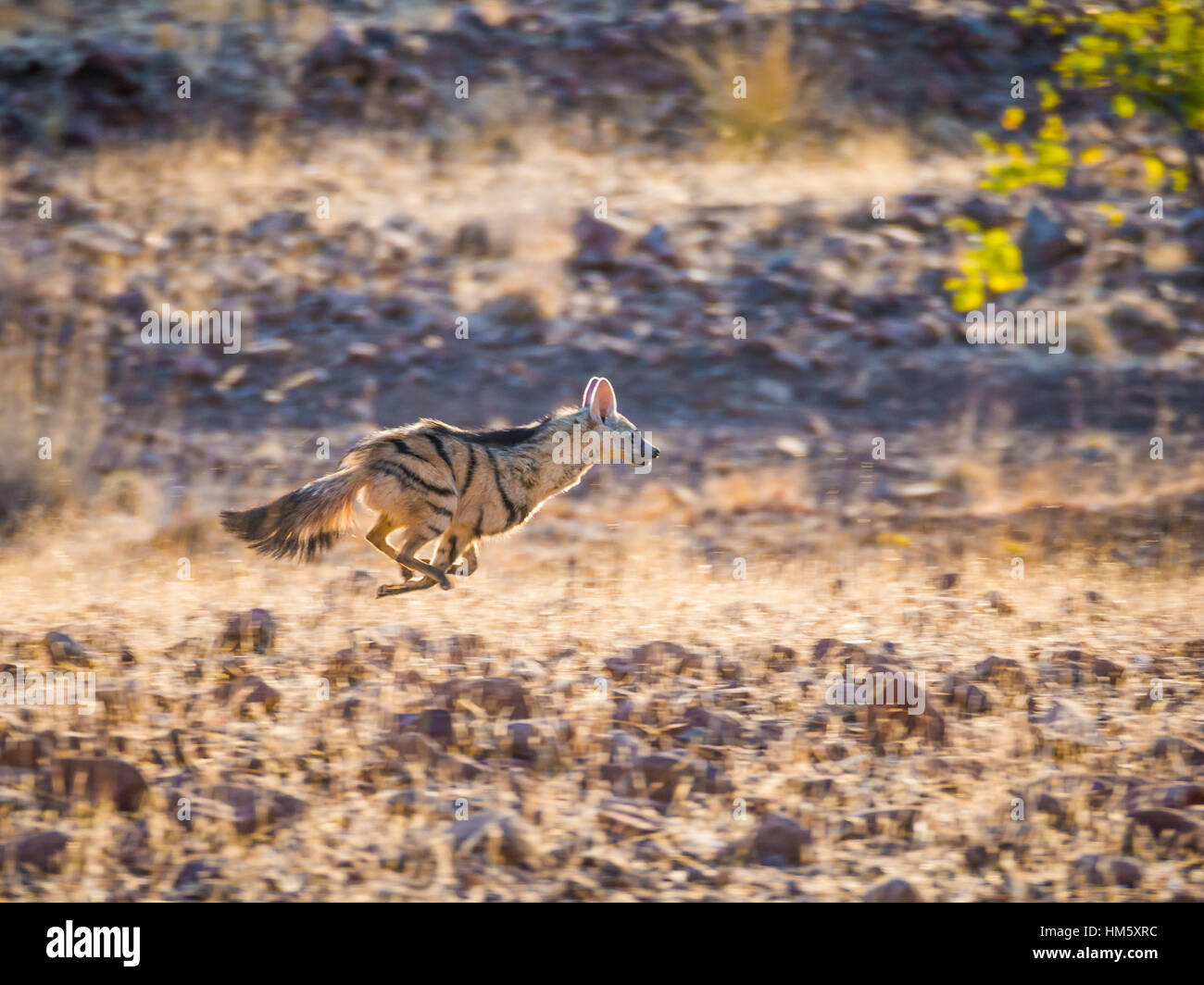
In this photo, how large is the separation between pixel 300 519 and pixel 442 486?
85 centimetres

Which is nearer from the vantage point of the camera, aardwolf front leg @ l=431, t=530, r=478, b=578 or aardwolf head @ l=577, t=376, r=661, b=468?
aardwolf front leg @ l=431, t=530, r=478, b=578

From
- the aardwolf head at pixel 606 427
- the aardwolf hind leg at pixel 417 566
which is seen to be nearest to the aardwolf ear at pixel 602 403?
the aardwolf head at pixel 606 427

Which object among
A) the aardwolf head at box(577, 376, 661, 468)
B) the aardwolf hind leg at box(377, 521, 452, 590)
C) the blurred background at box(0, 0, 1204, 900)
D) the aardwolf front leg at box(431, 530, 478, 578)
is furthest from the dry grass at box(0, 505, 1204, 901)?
the aardwolf head at box(577, 376, 661, 468)

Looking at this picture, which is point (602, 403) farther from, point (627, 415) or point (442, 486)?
point (627, 415)

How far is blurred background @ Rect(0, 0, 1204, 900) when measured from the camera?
207 inches

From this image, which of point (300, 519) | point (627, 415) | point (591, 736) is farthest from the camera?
point (627, 415)

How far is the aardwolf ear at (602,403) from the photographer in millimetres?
8552

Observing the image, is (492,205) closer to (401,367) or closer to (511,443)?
(401,367)

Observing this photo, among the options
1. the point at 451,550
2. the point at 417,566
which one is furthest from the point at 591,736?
the point at 451,550

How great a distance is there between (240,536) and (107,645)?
0.89 metres

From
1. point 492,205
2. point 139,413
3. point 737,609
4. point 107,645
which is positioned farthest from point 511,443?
point 492,205

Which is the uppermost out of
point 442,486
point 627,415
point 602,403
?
point 627,415

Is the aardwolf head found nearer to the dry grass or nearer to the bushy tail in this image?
the dry grass

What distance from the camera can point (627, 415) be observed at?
1359 centimetres
